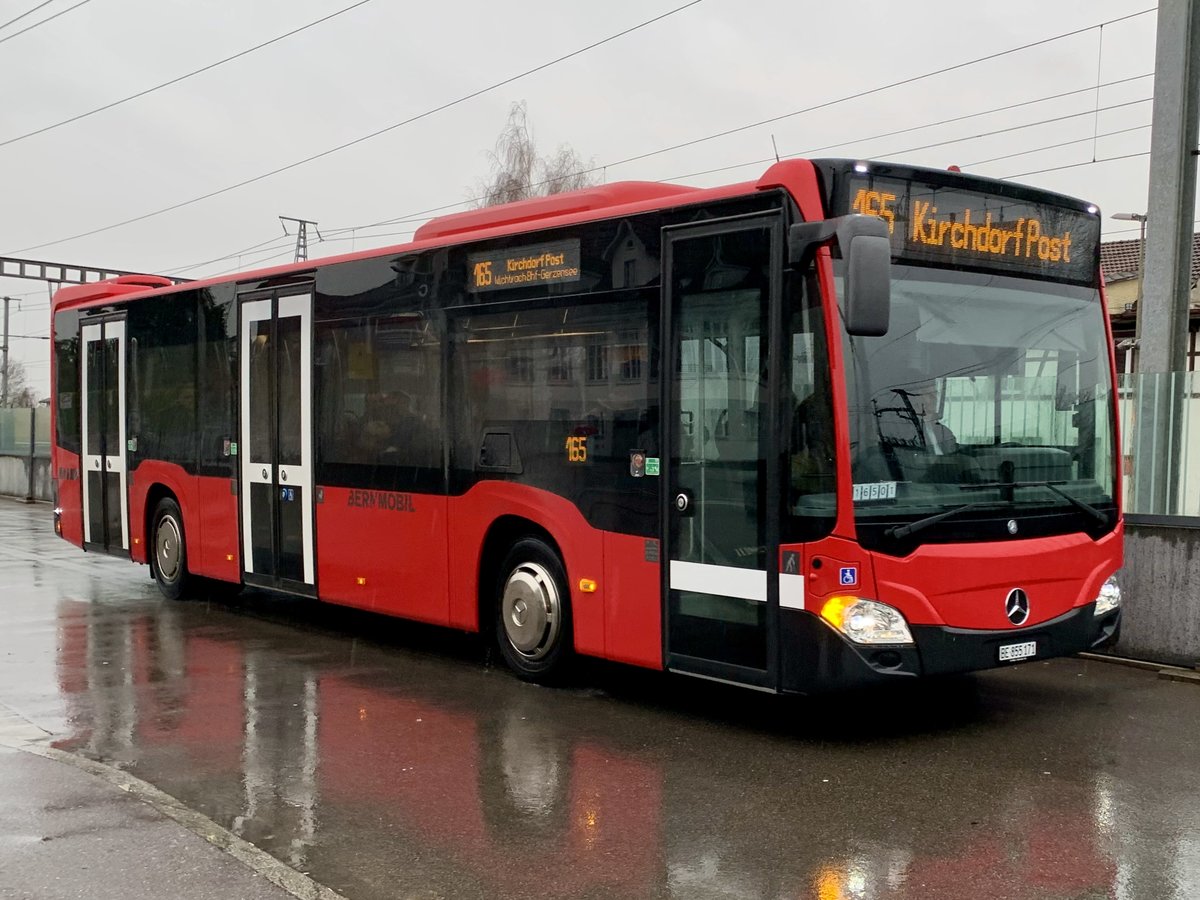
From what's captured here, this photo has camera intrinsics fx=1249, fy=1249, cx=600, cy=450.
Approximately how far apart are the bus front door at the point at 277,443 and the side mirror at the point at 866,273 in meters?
5.64

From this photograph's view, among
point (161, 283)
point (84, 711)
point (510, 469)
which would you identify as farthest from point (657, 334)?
point (161, 283)

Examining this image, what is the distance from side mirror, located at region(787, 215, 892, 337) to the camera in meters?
6.15

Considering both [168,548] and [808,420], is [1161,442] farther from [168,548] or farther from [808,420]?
[168,548]

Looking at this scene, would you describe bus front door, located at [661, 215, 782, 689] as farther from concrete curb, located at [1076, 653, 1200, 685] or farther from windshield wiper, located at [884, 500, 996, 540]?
concrete curb, located at [1076, 653, 1200, 685]

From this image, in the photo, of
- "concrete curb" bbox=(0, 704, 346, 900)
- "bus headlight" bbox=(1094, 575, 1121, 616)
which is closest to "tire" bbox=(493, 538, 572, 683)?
"concrete curb" bbox=(0, 704, 346, 900)

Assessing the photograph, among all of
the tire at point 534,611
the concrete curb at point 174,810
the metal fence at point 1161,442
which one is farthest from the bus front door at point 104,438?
the metal fence at point 1161,442

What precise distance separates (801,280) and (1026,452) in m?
1.70

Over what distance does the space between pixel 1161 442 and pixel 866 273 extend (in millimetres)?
4583

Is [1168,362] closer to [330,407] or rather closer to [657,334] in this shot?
[657,334]

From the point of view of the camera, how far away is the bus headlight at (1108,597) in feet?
24.3

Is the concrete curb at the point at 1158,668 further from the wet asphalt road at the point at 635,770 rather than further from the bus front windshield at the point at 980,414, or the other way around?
the bus front windshield at the point at 980,414

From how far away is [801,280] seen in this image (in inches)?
258

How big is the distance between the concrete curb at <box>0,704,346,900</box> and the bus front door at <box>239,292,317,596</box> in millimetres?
3287

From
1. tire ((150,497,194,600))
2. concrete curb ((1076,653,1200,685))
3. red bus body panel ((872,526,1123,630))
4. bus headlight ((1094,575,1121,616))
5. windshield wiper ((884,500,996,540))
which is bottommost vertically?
concrete curb ((1076,653,1200,685))
